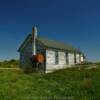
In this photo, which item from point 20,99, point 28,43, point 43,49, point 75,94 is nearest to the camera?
point 20,99

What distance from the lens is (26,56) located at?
35.0m

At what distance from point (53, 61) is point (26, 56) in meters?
4.71

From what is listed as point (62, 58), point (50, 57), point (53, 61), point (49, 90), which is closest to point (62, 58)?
point (62, 58)

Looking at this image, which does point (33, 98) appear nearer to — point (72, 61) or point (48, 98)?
point (48, 98)

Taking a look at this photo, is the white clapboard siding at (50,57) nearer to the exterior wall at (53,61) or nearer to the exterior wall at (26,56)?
the exterior wall at (53,61)

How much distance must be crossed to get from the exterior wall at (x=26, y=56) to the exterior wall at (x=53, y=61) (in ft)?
11.0

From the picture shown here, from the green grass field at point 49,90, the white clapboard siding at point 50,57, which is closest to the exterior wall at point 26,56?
the white clapboard siding at point 50,57

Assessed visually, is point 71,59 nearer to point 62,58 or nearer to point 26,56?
point 62,58

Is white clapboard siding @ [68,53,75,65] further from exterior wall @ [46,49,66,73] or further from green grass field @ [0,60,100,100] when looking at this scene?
green grass field @ [0,60,100,100]

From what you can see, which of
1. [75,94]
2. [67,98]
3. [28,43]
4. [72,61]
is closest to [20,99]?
A: [67,98]

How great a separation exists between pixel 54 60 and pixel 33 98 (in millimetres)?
23321

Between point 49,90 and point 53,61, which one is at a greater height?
point 53,61

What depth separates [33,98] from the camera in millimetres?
11000

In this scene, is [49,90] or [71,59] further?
[71,59]
